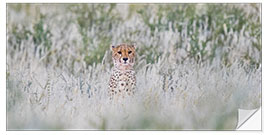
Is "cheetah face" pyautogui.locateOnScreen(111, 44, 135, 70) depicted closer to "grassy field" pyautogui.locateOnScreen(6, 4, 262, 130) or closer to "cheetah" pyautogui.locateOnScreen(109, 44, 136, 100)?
"cheetah" pyautogui.locateOnScreen(109, 44, 136, 100)

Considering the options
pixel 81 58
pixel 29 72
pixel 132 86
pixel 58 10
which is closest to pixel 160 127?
pixel 132 86

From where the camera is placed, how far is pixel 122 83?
3.90 meters

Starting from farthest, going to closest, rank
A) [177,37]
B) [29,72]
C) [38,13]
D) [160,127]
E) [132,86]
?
[38,13], [177,37], [29,72], [132,86], [160,127]

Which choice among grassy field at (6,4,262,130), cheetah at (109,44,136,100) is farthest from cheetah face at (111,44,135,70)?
grassy field at (6,4,262,130)

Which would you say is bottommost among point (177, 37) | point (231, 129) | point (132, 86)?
point (231, 129)

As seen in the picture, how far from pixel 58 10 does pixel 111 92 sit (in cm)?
153

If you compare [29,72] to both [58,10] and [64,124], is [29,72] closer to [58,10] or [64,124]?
[64,124]

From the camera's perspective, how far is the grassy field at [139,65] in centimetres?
371

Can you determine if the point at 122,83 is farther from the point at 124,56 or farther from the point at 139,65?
the point at 139,65

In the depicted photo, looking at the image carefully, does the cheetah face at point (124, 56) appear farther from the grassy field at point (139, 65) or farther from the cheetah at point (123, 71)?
the grassy field at point (139, 65)

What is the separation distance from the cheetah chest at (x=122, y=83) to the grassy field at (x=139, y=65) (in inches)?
2.1

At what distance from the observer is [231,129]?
149 inches

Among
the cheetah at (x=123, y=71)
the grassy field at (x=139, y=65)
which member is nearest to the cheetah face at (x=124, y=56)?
the cheetah at (x=123, y=71)

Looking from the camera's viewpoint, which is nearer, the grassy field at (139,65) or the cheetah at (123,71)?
the grassy field at (139,65)
